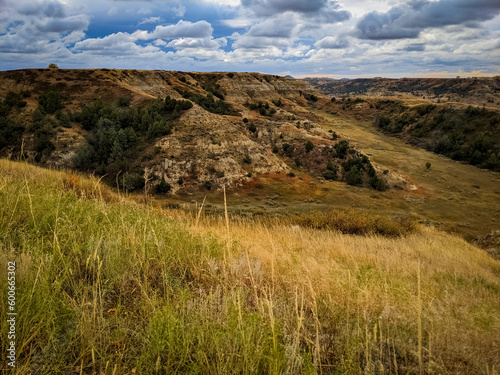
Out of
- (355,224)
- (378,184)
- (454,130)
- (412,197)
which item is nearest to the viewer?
(355,224)

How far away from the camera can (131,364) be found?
2145 mm

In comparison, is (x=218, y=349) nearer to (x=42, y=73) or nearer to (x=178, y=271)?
(x=178, y=271)

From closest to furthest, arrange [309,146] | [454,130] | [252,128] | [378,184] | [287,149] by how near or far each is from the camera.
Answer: [378,184] → [309,146] → [287,149] → [252,128] → [454,130]

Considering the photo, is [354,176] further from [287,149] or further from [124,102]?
[124,102]

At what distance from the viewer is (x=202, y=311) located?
2609 mm

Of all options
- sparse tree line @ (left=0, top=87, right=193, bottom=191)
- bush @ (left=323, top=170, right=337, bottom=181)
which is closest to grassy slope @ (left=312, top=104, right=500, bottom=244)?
bush @ (left=323, top=170, right=337, bottom=181)

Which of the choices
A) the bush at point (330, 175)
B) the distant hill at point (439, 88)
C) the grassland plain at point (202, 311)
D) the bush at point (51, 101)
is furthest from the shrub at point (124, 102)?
the distant hill at point (439, 88)

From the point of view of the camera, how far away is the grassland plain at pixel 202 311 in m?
2.12

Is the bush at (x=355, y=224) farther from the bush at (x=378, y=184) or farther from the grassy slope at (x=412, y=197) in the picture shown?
the bush at (x=378, y=184)

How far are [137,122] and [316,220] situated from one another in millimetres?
23974

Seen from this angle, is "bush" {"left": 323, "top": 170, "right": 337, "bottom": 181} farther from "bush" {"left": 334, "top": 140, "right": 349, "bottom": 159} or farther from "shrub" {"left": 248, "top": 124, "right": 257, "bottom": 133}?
"shrub" {"left": 248, "top": 124, "right": 257, "bottom": 133}

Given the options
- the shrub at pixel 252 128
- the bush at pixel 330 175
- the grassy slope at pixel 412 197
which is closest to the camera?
the grassy slope at pixel 412 197

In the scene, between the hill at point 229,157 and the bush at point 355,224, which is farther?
the hill at point 229,157

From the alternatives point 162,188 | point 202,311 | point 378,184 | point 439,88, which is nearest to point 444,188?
point 378,184
